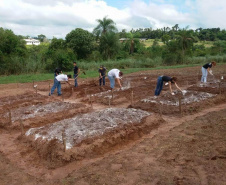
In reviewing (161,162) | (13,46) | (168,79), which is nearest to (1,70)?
(13,46)

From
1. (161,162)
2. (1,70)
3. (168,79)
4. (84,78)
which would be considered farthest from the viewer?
(1,70)

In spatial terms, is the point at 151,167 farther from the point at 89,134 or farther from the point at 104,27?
the point at 104,27

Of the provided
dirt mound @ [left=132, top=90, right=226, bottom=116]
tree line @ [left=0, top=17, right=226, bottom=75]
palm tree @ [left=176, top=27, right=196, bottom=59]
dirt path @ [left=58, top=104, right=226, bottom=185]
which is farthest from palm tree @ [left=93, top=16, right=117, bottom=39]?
dirt path @ [left=58, top=104, right=226, bottom=185]

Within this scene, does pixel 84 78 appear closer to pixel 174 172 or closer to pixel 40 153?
pixel 40 153

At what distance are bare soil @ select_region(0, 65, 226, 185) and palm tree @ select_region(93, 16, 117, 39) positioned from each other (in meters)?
20.2

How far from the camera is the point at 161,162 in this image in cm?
455

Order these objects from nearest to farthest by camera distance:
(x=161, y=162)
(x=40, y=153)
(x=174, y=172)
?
(x=174, y=172), (x=161, y=162), (x=40, y=153)

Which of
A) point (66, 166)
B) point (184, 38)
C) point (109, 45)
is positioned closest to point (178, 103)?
point (66, 166)

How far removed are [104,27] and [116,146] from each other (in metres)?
23.7

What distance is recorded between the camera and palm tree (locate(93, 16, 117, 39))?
27.3m

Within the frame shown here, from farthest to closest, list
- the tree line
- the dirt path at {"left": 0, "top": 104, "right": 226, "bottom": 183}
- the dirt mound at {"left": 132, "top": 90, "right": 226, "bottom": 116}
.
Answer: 1. the tree line
2. the dirt mound at {"left": 132, "top": 90, "right": 226, "bottom": 116}
3. the dirt path at {"left": 0, "top": 104, "right": 226, "bottom": 183}

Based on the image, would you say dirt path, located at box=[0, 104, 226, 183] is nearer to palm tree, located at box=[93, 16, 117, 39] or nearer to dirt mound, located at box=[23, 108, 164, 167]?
dirt mound, located at box=[23, 108, 164, 167]

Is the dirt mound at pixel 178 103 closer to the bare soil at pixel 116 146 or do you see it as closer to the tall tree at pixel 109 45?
the bare soil at pixel 116 146

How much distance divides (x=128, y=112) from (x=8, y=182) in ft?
13.3
